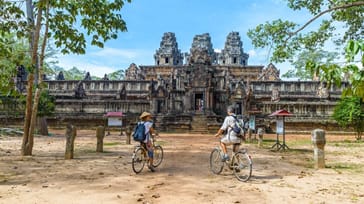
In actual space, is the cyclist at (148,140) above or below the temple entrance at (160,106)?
below

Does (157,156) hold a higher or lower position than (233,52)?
lower

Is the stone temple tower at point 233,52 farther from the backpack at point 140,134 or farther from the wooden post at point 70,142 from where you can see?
the backpack at point 140,134

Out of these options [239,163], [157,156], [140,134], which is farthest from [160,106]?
[239,163]

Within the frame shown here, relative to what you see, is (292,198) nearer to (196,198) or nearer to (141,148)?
(196,198)

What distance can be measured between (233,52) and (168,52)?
14313 mm

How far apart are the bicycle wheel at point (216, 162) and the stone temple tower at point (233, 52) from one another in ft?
195

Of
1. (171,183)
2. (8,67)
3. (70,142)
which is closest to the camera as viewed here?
(171,183)

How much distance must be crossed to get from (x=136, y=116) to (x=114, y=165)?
23802mm

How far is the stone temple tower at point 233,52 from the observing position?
6612 cm

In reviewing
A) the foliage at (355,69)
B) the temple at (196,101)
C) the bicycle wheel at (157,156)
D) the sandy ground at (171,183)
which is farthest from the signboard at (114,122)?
the foliage at (355,69)

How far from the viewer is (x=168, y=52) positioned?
66.1m

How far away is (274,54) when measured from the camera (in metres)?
14.3

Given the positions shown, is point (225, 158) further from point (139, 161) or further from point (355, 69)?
point (355, 69)

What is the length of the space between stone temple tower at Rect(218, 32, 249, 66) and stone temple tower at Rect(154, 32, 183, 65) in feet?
32.9
